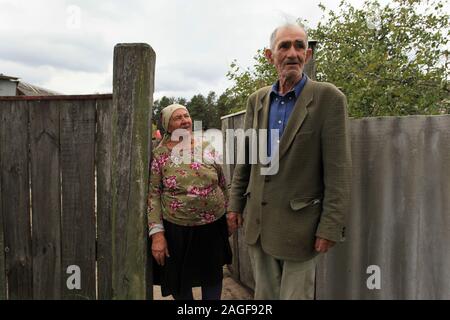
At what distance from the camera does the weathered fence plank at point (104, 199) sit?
229cm

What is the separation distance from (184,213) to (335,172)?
962 mm

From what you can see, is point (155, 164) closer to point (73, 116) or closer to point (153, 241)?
point (153, 241)

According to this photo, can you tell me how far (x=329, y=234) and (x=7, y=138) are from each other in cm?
211

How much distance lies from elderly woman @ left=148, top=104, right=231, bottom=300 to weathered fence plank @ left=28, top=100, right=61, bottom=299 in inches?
26.7

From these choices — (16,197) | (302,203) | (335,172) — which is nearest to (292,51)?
(335,172)

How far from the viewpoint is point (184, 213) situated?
2186mm

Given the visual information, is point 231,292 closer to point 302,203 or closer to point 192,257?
point 192,257

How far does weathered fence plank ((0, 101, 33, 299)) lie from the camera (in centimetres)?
231

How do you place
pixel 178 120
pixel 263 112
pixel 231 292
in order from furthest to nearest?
pixel 231 292, pixel 178 120, pixel 263 112

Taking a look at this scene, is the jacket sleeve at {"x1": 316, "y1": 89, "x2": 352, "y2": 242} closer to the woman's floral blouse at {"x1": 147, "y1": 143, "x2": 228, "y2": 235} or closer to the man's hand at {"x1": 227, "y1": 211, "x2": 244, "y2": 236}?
the man's hand at {"x1": 227, "y1": 211, "x2": 244, "y2": 236}

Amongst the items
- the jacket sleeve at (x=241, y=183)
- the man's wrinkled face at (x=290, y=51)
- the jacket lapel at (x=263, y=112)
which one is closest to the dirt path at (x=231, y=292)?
the jacket sleeve at (x=241, y=183)

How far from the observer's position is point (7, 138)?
232 centimetres
